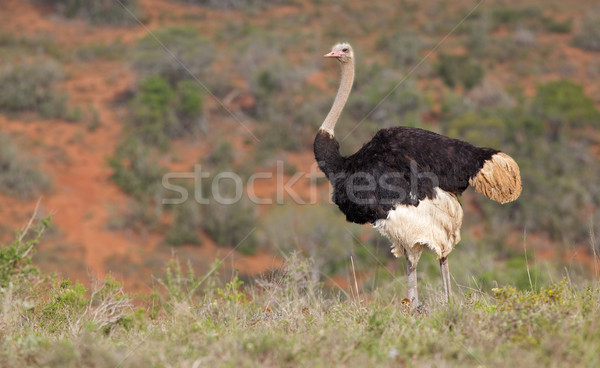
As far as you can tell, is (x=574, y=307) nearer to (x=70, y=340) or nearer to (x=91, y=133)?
(x=70, y=340)

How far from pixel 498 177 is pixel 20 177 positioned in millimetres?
11272

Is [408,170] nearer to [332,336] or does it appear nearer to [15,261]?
[332,336]

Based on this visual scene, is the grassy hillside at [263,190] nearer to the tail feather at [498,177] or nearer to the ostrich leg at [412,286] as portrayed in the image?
the ostrich leg at [412,286]

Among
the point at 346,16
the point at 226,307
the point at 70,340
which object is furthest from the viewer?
the point at 346,16

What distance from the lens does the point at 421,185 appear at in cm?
475

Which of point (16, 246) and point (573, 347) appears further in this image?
point (16, 246)

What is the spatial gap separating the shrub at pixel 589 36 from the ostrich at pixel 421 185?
21.8 m

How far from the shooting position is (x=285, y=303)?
4566 mm

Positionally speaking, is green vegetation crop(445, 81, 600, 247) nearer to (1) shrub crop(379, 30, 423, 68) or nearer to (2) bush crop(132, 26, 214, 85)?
(1) shrub crop(379, 30, 423, 68)

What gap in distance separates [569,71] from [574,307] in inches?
779

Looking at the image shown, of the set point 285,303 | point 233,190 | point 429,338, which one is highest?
point 429,338

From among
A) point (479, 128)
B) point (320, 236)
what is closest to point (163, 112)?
point (320, 236)

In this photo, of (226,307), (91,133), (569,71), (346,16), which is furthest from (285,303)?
(346,16)

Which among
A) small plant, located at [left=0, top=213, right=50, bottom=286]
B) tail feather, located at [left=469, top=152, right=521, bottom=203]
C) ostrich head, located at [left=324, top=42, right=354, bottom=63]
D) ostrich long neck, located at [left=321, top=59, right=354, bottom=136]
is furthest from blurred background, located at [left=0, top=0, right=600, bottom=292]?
tail feather, located at [left=469, top=152, right=521, bottom=203]
